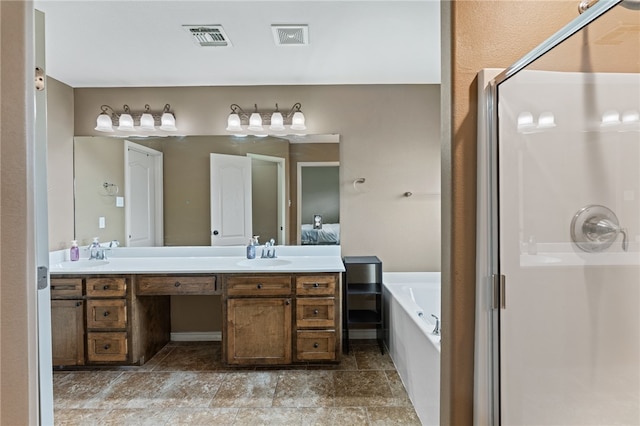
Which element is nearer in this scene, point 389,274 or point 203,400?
point 203,400

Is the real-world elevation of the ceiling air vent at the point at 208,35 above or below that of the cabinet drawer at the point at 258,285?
above

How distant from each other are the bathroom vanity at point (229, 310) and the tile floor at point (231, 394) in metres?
0.12

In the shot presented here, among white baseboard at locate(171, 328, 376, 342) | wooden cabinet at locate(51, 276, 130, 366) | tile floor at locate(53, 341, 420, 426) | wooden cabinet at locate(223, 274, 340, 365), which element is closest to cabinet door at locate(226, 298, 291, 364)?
wooden cabinet at locate(223, 274, 340, 365)

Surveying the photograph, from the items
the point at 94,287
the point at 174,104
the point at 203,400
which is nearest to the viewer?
the point at 203,400

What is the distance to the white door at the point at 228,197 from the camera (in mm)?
3225

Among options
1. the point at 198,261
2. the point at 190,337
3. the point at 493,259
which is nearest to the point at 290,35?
the point at 493,259

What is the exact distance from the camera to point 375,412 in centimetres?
211

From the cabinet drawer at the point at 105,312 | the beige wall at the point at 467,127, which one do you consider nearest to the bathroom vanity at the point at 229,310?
the cabinet drawer at the point at 105,312

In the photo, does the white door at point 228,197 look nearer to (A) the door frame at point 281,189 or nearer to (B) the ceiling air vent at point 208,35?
(A) the door frame at point 281,189

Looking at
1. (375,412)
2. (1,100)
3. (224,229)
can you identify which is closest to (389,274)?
(375,412)

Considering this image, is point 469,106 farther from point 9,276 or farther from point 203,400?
point 203,400

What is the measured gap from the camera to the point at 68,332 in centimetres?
261

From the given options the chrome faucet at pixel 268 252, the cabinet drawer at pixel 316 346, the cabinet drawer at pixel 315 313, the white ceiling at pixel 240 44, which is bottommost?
the cabinet drawer at pixel 316 346

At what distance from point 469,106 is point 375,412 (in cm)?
188
